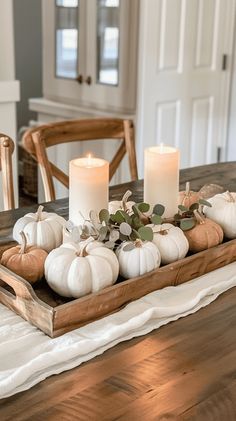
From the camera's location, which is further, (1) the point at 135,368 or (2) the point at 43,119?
(2) the point at 43,119

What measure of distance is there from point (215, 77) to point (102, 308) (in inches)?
105

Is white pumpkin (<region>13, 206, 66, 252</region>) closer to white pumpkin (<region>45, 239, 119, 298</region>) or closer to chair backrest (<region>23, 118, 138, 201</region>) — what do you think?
white pumpkin (<region>45, 239, 119, 298</region>)

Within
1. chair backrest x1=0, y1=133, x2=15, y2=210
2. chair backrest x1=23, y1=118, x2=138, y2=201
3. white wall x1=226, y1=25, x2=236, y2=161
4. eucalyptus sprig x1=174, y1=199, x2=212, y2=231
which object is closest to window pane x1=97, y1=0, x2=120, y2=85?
white wall x1=226, y1=25, x2=236, y2=161

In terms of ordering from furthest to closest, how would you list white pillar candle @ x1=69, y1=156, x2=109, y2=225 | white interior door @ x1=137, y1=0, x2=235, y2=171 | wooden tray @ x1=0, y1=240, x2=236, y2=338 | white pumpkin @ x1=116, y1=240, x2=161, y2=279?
white interior door @ x1=137, y1=0, x2=235, y2=171, white pillar candle @ x1=69, y1=156, x2=109, y2=225, white pumpkin @ x1=116, y1=240, x2=161, y2=279, wooden tray @ x1=0, y1=240, x2=236, y2=338

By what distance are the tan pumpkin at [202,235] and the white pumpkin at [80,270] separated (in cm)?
Result: 23

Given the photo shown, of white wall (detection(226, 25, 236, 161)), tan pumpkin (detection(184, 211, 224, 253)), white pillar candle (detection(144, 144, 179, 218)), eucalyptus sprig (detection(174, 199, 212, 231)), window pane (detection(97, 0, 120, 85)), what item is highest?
window pane (detection(97, 0, 120, 85))

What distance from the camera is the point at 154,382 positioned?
2.84 feet

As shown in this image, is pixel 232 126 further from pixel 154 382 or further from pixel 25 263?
pixel 154 382

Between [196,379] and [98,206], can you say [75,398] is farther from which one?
[98,206]

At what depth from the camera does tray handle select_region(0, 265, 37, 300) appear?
0.99 metres

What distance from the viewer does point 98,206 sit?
1.21 meters

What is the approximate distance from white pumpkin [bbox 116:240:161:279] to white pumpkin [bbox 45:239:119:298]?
3cm

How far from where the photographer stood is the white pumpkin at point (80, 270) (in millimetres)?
1016

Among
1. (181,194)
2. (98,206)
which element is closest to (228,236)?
(181,194)
